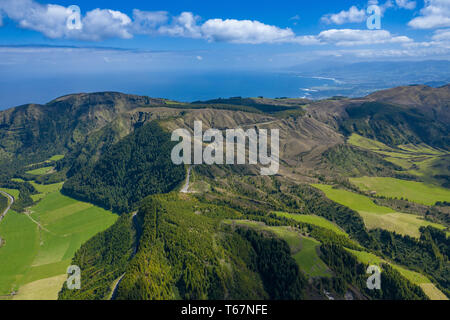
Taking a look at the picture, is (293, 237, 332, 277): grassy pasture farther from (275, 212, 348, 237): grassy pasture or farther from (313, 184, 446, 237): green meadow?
(313, 184, 446, 237): green meadow

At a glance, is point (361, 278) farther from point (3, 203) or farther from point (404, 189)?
point (3, 203)

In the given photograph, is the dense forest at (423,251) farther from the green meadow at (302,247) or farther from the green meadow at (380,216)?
the green meadow at (302,247)

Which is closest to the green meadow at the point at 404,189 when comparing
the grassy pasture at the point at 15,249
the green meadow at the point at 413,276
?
the green meadow at the point at 413,276

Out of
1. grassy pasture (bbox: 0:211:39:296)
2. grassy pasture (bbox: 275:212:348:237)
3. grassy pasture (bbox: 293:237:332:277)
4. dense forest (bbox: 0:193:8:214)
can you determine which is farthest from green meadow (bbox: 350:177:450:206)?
dense forest (bbox: 0:193:8:214)

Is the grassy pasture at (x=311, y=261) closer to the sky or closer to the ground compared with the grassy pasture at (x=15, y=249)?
closer to the sky
